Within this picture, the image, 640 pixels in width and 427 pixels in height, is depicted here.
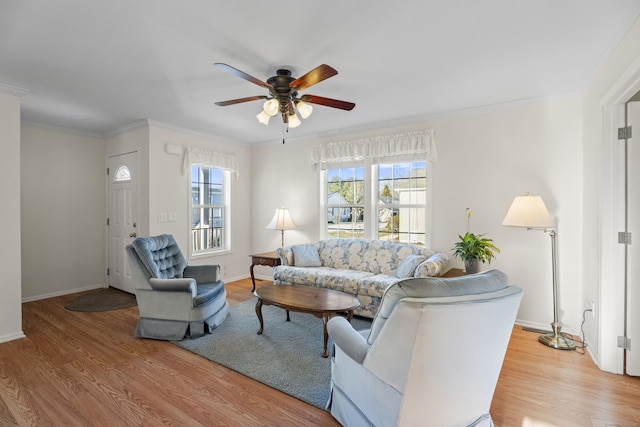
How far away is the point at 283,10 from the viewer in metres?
1.91

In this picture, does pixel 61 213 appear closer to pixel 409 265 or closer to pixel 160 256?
pixel 160 256

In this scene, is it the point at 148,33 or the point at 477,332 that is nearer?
the point at 477,332

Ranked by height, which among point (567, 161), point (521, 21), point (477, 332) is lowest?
point (477, 332)

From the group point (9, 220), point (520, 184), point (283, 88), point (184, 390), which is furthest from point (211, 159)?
point (520, 184)

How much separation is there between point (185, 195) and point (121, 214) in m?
1.04

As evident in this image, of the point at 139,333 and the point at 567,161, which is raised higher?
the point at 567,161

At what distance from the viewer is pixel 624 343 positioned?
2.41 meters

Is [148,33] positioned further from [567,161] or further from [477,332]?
[567,161]

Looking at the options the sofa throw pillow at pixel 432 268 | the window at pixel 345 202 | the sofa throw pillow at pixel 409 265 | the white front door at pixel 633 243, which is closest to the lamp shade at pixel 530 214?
the white front door at pixel 633 243

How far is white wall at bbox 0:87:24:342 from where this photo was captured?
3.04 m

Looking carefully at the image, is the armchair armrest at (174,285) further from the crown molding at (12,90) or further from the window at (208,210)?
the crown molding at (12,90)

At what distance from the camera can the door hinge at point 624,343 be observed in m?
2.40

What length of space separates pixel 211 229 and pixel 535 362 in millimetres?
4608

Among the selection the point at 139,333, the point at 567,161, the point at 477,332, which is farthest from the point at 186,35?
the point at 567,161
